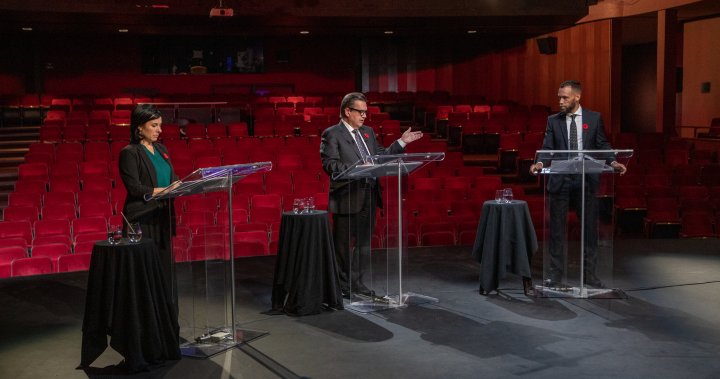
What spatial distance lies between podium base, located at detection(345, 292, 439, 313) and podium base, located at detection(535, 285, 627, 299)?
0.71 m

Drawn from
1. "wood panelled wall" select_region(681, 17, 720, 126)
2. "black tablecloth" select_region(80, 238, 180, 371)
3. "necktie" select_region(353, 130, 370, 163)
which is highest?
"wood panelled wall" select_region(681, 17, 720, 126)

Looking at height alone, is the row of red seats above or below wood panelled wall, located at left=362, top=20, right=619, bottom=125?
below

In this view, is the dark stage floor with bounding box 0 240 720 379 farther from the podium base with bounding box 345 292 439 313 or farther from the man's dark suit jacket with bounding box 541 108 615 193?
the man's dark suit jacket with bounding box 541 108 615 193

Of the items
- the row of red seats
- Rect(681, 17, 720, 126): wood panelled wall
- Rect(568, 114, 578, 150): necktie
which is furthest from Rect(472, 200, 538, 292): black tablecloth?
Rect(681, 17, 720, 126): wood panelled wall

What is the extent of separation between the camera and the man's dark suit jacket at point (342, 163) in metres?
4.46

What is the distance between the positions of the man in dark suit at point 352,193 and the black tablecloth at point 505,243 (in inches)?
28.8

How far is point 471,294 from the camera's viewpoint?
4730 mm

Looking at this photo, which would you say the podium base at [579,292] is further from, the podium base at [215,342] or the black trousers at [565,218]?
the podium base at [215,342]

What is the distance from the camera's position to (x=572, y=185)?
4.66 m

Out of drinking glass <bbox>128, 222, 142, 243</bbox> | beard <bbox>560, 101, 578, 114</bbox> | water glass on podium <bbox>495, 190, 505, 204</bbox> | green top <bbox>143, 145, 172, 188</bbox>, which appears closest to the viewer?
drinking glass <bbox>128, 222, 142, 243</bbox>

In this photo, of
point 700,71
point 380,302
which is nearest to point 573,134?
point 380,302

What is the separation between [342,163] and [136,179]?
49.3 inches

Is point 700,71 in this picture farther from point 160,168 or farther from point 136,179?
point 136,179

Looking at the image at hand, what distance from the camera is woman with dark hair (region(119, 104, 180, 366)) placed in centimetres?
370
